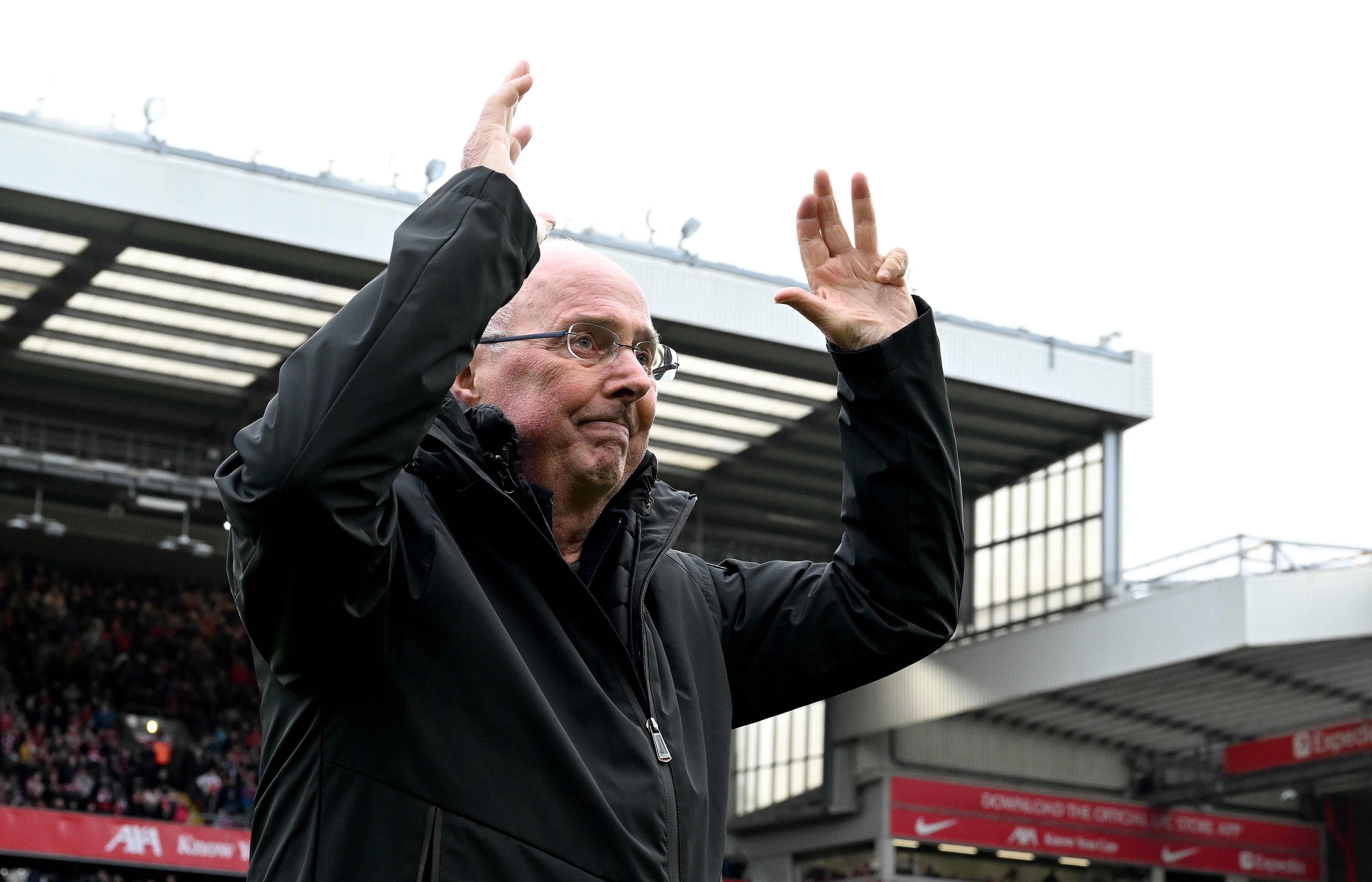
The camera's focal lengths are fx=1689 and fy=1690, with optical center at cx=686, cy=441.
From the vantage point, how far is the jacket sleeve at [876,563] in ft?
8.32

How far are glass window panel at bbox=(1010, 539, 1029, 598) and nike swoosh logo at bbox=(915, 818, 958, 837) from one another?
420 cm

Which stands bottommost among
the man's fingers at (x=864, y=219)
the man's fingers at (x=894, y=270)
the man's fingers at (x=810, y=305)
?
the man's fingers at (x=810, y=305)

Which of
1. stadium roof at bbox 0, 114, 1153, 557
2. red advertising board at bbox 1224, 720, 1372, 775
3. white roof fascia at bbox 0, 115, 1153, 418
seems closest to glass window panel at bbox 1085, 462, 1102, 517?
stadium roof at bbox 0, 114, 1153, 557

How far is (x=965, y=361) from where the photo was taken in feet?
83.8

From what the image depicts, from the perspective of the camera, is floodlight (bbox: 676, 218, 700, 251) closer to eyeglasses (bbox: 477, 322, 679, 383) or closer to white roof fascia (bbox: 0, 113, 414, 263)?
white roof fascia (bbox: 0, 113, 414, 263)

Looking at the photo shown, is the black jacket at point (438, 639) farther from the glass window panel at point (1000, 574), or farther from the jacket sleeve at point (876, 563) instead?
the glass window panel at point (1000, 574)

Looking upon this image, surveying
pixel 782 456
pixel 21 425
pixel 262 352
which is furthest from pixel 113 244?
pixel 782 456

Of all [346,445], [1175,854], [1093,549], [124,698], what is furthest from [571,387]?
[1175,854]

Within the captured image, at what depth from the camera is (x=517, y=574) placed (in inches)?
84.4

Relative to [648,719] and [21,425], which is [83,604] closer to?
[21,425]

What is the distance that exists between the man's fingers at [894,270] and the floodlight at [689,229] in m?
21.4

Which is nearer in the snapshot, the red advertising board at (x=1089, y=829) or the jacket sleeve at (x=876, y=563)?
the jacket sleeve at (x=876, y=563)

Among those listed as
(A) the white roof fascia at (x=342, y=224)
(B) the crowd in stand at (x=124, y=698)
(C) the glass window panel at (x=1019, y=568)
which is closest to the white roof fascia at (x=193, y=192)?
(A) the white roof fascia at (x=342, y=224)

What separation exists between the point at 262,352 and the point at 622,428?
23.7 metres
